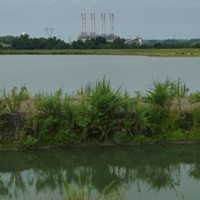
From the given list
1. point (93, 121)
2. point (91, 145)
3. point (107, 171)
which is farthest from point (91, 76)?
point (107, 171)

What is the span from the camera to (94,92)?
9141mm

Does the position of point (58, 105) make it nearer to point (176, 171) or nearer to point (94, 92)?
point (94, 92)

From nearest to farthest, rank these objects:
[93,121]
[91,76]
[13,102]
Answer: [93,121], [13,102], [91,76]

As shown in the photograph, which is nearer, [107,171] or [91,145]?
[107,171]

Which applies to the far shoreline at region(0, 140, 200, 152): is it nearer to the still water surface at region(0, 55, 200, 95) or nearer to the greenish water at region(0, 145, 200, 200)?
the greenish water at region(0, 145, 200, 200)

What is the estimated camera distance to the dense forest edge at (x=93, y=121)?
8812 mm

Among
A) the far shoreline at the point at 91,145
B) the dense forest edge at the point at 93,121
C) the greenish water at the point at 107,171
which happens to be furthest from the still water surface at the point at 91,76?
the greenish water at the point at 107,171

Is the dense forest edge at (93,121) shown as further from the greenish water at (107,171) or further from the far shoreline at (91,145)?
the greenish water at (107,171)

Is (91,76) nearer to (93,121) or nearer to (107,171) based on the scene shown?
(93,121)

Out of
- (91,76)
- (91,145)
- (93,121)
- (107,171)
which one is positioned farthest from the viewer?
(91,76)

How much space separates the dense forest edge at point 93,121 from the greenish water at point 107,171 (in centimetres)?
21

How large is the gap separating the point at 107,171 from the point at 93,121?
129 cm

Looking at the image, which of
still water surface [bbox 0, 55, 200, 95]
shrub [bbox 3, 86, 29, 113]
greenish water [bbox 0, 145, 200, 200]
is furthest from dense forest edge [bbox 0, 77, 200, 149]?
still water surface [bbox 0, 55, 200, 95]

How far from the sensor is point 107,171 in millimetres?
7875
